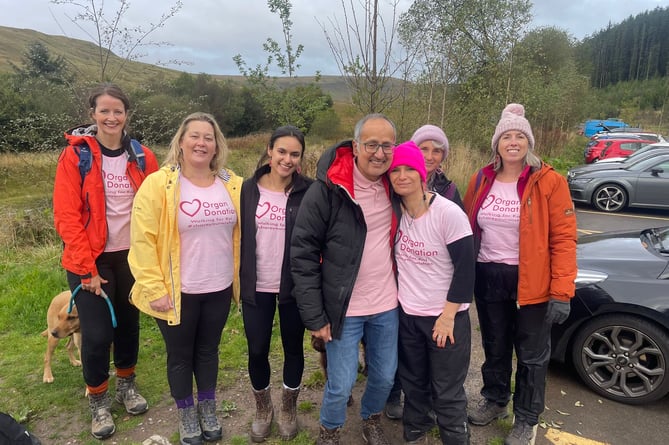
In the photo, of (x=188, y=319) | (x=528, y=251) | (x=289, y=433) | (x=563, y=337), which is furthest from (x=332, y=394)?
(x=563, y=337)

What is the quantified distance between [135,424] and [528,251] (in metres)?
2.76

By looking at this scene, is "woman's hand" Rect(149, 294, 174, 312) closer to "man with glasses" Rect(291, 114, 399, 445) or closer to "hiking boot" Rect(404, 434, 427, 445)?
"man with glasses" Rect(291, 114, 399, 445)

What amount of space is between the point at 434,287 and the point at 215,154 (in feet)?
4.90

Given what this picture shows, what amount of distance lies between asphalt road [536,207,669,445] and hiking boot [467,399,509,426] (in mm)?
252

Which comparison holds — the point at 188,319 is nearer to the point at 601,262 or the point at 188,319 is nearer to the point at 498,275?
the point at 498,275

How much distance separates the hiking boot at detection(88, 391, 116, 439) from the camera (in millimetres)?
2693

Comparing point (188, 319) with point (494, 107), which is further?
point (494, 107)

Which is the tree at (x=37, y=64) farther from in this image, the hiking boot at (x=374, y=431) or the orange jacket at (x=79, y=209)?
the hiking boot at (x=374, y=431)

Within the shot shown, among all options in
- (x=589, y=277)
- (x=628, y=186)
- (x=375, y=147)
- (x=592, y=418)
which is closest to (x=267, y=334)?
(x=375, y=147)

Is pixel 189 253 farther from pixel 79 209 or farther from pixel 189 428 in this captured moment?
pixel 189 428

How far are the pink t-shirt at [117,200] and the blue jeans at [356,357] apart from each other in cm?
146

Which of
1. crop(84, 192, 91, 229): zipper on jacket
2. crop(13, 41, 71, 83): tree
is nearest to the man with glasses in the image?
crop(84, 192, 91, 229): zipper on jacket

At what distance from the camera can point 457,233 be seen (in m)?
2.11

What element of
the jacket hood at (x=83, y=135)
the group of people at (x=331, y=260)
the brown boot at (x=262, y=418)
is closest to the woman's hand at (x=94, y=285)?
the group of people at (x=331, y=260)
